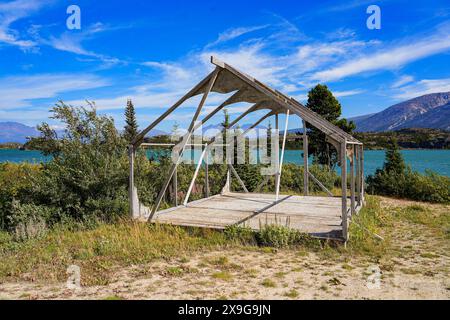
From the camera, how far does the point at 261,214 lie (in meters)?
8.35

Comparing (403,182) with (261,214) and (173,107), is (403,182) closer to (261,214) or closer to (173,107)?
(261,214)

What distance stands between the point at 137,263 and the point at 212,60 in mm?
4206

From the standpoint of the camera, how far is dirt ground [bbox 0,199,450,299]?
4.26 meters

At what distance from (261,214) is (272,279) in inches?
142

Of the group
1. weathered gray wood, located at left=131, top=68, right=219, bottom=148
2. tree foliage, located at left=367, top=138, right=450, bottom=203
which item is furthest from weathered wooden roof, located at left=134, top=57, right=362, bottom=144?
tree foliage, located at left=367, top=138, right=450, bottom=203

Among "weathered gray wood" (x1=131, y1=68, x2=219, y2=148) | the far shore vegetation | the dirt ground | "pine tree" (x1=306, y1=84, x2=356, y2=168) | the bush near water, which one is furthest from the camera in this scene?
"pine tree" (x1=306, y1=84, x2=356, y2=168)

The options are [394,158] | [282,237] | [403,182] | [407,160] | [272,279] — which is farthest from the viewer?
[407,160]

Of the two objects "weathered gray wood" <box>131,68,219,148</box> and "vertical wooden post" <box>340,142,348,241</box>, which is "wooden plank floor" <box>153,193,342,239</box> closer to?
"vertical wooden post" <box>340,142,348,241</box>

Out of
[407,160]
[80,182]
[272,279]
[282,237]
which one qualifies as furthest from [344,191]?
[407,160]

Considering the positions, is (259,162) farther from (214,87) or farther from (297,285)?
(297,285)

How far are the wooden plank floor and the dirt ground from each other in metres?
1.12

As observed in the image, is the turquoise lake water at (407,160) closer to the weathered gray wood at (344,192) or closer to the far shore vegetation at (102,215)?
the far shore vegetation at (102,215)

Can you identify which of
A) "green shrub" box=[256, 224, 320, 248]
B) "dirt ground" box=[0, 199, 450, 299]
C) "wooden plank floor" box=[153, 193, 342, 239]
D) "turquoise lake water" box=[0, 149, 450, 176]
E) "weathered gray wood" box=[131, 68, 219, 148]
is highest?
"weathered gray wood" box=[131, 68, 219, 148]
